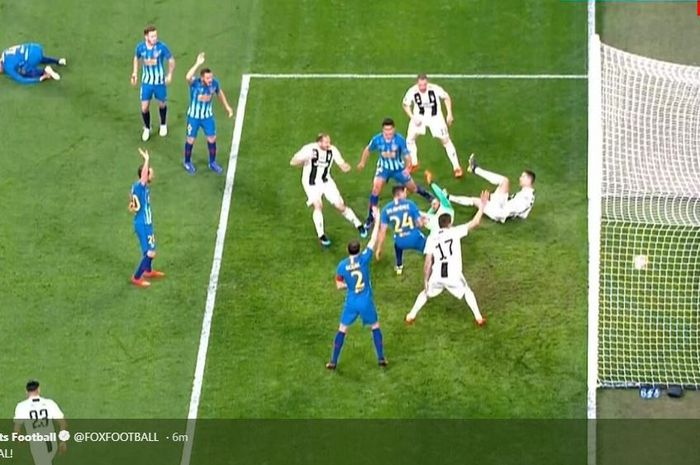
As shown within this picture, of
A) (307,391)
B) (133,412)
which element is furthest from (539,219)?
(133,412)

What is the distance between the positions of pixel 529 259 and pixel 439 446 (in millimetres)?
4093

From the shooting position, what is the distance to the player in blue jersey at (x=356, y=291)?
26.4 metres

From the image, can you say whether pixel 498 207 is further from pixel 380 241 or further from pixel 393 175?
pixel 380 241

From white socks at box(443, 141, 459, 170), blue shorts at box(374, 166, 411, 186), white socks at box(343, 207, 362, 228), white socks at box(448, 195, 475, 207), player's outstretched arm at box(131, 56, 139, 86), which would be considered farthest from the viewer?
player's outstretched arm at box(131, 56, 139, 86)

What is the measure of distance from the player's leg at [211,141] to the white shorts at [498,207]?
14.1ft

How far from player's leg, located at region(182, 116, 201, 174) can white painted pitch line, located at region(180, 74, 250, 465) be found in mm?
589

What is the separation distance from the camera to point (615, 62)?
1225 inches

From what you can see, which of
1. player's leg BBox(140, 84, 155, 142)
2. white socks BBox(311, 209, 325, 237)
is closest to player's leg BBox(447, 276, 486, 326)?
white socks BBox(311, 209, 325, 237)

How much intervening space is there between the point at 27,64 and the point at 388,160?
7.03 metres

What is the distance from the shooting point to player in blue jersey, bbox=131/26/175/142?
31312mm

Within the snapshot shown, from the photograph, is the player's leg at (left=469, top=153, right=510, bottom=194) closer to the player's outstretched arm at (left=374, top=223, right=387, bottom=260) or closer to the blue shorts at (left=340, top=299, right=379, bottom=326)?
the player's outstretched arm at (left=374, top=223, right=387, bottom=260)

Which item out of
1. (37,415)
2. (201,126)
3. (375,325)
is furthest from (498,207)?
(37,415)

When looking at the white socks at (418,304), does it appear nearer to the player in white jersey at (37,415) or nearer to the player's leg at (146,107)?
the player in white jersey at (37,415)

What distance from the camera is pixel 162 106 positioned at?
31891 mm
